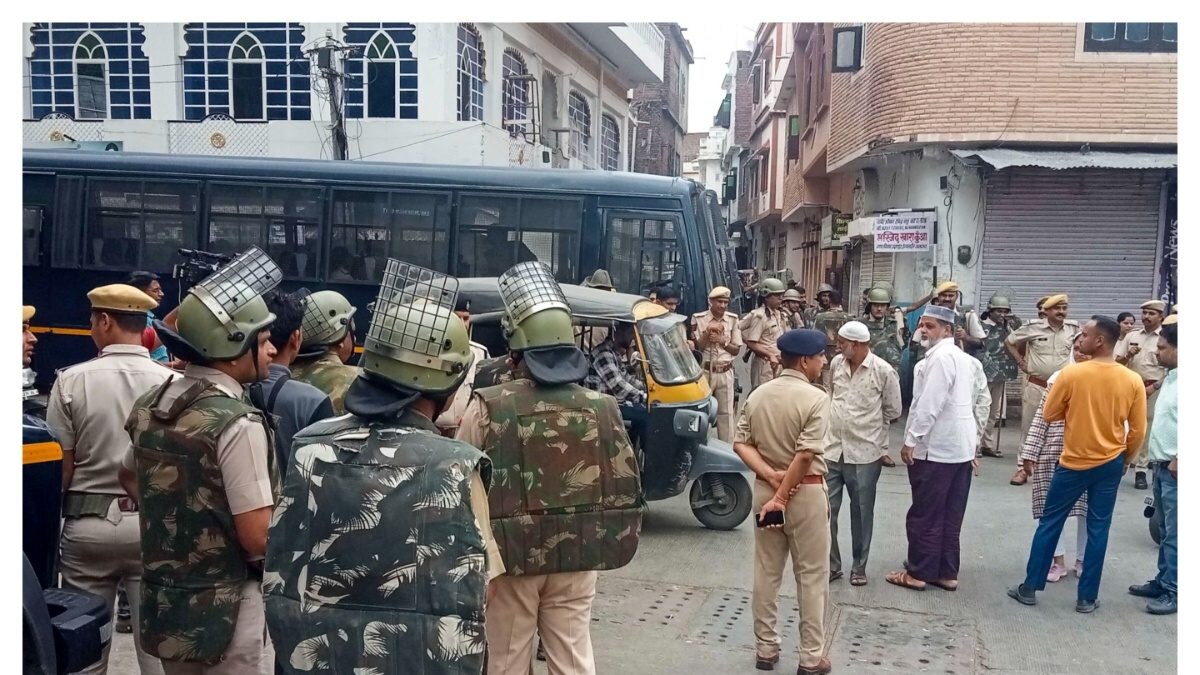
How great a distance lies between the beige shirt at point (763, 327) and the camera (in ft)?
33.3

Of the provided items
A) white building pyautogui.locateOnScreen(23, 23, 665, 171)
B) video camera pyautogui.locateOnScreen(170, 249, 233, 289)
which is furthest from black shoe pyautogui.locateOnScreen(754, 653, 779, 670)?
white building pyautogui.locateOnScreen(23, 23, 665, 171)

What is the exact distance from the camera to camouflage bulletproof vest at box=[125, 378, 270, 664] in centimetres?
248

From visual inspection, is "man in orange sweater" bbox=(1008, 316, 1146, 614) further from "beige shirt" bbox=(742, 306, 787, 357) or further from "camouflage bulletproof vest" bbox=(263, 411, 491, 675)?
"beige shirt" bbox=(742, 306, 787, 357)

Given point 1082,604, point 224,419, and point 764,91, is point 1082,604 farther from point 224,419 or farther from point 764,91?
point 764,91

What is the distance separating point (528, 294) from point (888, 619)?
3375 mm

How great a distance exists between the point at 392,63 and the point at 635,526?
12747mm

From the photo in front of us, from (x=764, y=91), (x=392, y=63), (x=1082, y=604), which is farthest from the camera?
(x=764, y=91)

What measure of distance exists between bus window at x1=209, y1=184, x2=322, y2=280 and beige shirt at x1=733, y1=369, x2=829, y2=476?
22.8ft

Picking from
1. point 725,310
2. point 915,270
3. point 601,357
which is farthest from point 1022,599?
point 915,270

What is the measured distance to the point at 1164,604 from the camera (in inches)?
212

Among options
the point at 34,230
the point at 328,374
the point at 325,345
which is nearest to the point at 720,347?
the point at 325,345

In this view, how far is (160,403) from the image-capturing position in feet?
8.31

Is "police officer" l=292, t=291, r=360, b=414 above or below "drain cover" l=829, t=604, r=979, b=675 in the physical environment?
above

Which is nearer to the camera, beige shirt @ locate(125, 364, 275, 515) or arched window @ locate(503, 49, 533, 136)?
beige shirt @ locate(125, 364, 275, 515)
